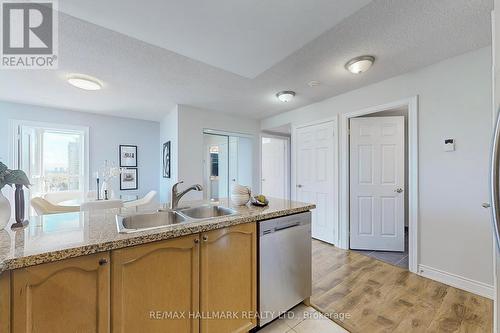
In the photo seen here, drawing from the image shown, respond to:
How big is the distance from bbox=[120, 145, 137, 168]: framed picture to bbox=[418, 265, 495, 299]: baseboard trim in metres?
5.13

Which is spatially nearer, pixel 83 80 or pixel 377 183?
pixel 83 80

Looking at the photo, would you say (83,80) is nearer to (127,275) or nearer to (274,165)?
(127,275)

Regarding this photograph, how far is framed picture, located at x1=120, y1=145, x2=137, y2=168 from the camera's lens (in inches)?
172

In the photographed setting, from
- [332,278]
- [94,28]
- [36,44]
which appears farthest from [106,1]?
[332,278]

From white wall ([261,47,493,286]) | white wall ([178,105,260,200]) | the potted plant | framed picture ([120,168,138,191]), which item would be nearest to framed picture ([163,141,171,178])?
white wall ([178,105,260,200])

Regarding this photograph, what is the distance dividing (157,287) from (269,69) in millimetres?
2194

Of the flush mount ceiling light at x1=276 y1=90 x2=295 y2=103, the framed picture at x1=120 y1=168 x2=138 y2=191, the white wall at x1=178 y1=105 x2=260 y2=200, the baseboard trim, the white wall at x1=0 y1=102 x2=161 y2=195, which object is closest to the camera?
the baseboard trim

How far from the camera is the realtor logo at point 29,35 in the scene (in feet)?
4.61

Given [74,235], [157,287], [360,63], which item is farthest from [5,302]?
[360,63]

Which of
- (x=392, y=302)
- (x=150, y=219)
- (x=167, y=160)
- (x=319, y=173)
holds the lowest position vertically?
(x=392, y=302)

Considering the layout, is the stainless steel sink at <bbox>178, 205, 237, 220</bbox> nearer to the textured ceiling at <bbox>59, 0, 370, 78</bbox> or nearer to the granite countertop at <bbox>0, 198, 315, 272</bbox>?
the granite countertop at <bbox>0, 198, 315, 272</bbox>

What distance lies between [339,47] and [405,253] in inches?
112

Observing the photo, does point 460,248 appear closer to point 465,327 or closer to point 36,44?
point 465,327

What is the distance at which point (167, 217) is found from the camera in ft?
5.12
